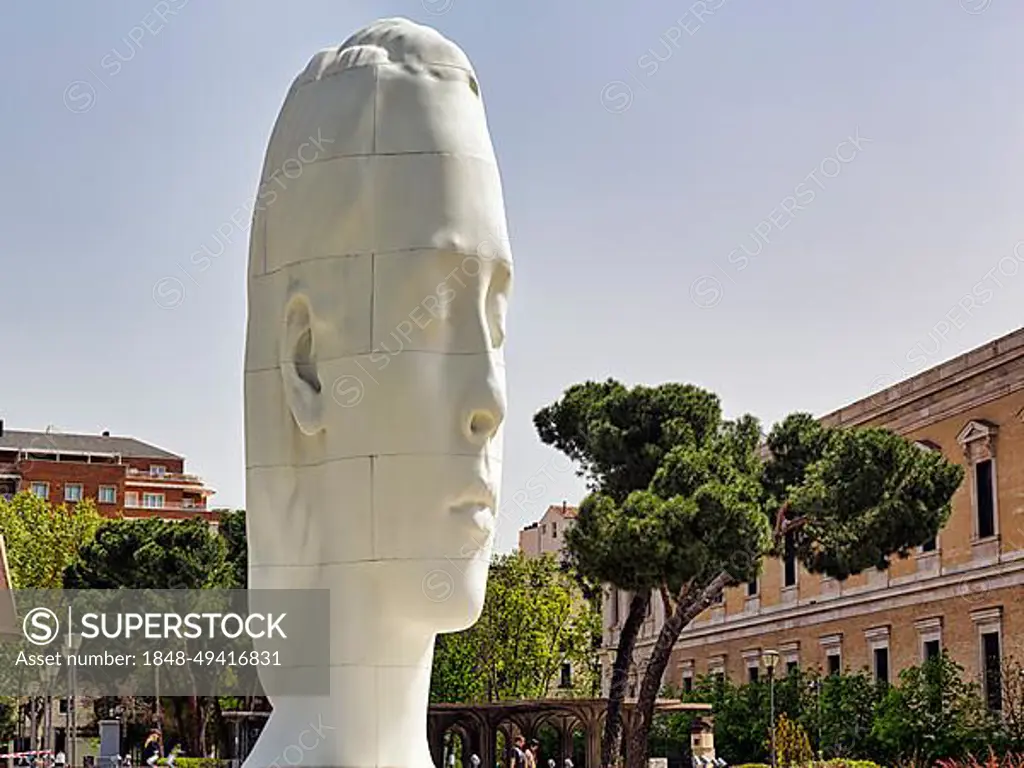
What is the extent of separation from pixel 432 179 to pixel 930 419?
2802 centimetres

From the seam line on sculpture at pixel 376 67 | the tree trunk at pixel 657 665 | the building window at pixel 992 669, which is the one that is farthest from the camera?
the building window at pixel 992 669

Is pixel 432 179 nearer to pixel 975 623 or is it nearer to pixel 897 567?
pixel 975 623

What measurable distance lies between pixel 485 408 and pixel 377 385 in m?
0.78

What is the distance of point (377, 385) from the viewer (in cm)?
1085

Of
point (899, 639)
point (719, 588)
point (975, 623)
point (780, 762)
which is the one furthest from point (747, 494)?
point (899, 639)

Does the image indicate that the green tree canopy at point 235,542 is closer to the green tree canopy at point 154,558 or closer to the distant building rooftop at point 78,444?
the green tree canopy at point 154,558

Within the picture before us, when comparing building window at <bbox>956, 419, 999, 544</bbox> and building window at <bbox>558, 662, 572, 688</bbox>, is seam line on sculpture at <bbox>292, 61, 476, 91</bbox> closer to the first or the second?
building window at <bbox>956, 419, 999, 544</bbox>

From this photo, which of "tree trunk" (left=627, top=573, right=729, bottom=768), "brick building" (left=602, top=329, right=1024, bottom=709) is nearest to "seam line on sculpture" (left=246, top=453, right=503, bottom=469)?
"tree trunk" (left=627, top=573, right=729, bottom=768)

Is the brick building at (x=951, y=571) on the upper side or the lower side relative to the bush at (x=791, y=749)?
upper

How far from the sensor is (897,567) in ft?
127

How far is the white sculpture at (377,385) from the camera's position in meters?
10.9

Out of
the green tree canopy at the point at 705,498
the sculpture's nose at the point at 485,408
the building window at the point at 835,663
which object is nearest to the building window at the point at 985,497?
the green tree canopy at the point at 705,498

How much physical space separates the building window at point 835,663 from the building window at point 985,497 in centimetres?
759

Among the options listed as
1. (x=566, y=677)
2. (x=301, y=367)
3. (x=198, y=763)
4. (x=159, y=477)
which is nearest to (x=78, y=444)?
(x=159, y=477)
